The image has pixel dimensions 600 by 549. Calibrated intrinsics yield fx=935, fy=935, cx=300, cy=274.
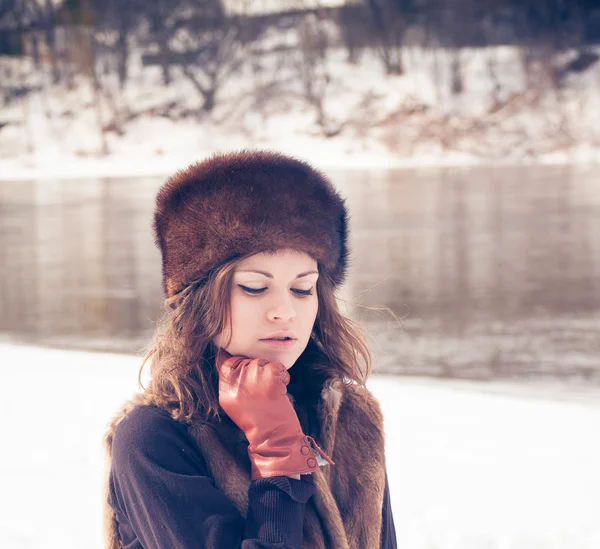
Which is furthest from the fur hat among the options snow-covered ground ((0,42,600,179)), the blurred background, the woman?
snow-covered ground ((0,42,600,179))

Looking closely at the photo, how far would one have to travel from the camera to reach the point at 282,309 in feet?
4.06

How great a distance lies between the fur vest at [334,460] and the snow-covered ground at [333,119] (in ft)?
81.3

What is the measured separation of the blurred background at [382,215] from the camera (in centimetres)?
338

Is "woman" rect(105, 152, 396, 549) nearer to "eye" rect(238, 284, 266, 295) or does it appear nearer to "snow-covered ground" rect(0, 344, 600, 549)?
"eye" rect(238, 284, 266, 295)

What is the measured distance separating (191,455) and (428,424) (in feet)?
9.47

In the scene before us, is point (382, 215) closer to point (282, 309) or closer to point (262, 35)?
point (282, 309)

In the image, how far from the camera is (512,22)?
34.6m

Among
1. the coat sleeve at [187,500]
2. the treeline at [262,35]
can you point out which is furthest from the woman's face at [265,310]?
the treeline at [262,35]

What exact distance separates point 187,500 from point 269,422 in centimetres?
14

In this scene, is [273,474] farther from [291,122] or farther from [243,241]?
[291,122]

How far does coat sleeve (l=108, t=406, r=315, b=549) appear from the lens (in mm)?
1119

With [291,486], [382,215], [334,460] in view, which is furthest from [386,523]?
[382,215]

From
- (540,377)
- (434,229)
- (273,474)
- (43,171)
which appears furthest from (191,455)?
(43,171)

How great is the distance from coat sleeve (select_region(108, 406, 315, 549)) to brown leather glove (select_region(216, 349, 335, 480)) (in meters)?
0.02
